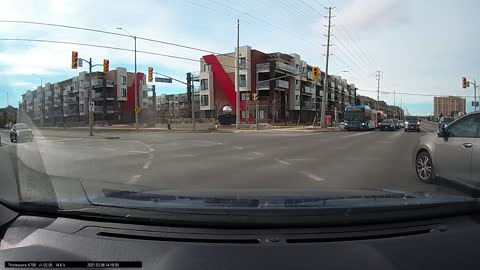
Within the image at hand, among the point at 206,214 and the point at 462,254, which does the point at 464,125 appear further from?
the point at 206,214

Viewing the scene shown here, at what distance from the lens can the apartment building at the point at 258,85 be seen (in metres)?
79.2

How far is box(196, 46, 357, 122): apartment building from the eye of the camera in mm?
79188

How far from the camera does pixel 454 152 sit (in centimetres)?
830

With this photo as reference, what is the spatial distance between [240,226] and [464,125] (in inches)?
279

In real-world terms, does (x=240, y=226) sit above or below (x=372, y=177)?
above

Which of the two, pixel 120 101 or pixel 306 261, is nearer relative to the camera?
pixel 306 261

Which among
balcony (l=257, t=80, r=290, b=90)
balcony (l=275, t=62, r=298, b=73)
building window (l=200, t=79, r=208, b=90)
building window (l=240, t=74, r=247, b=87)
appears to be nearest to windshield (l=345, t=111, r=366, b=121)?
balcony (l=257, t=80, r=290, b=90)

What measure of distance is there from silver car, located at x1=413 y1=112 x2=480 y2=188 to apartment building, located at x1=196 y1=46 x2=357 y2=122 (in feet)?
210

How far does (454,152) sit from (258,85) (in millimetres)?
70894

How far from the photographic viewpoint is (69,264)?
2533 millimetres

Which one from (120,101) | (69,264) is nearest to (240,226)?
(69,264)

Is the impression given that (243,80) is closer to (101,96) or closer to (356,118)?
(356,118)

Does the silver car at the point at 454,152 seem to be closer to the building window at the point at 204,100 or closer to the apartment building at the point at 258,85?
the apartment building at the point at 258,85

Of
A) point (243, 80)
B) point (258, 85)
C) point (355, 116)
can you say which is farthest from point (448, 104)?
point (355, 116)
